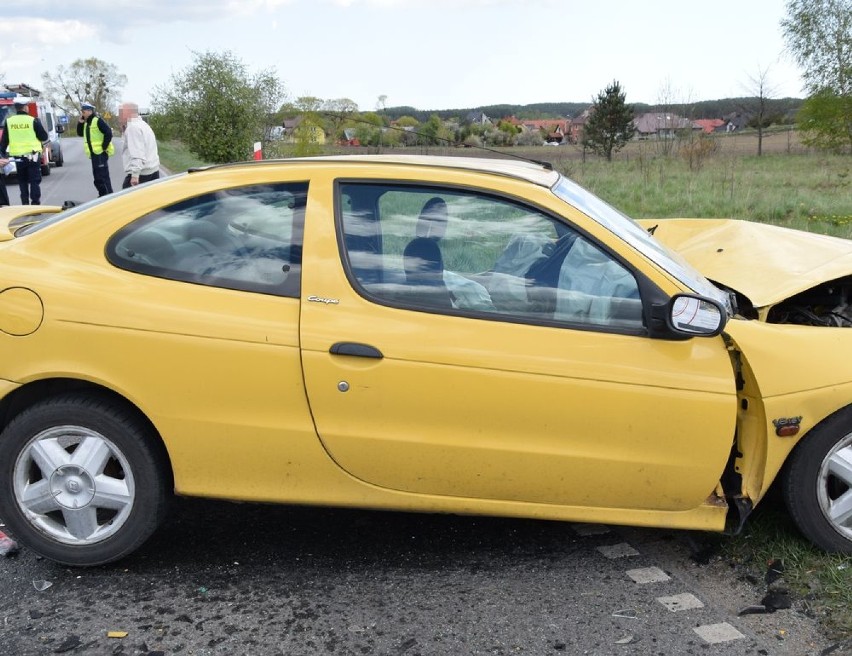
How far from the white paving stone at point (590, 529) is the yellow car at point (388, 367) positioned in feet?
1.84

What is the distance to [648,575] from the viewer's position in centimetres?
345

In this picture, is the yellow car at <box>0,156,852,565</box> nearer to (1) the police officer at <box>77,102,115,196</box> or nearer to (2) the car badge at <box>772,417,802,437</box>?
(2) the car badge at <box>772,417,802,437</box>

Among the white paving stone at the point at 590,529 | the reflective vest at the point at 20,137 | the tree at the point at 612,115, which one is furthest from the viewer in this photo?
the tree at the point at 612,115

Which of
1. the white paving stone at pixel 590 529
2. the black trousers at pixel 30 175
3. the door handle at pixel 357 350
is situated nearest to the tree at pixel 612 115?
the black trousers at pixel 30 175

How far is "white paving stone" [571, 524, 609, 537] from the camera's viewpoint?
12.6 feet

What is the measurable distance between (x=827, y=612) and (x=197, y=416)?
2.46 meters

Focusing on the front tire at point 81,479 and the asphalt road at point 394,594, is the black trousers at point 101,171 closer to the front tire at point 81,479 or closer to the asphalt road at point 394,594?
the asphalt road at point 394,594

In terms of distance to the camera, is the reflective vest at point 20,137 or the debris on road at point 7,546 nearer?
the debris on road at point 7,546

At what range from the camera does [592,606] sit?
320 centimetres

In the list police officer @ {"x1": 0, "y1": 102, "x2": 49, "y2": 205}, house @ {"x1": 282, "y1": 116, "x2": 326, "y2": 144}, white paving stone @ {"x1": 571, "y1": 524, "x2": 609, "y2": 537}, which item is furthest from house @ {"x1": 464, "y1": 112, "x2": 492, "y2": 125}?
white paving stone @ {"x1": 571, "y1": 524, "x2": 609, "y2": 537}

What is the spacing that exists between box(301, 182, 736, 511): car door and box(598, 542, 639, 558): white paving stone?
0.41m

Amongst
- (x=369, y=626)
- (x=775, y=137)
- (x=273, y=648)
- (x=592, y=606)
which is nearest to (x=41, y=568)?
(x=273, y=648)

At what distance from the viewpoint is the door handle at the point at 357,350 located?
122 inches

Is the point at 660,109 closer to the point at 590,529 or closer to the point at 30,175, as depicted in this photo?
the point at 30,175
